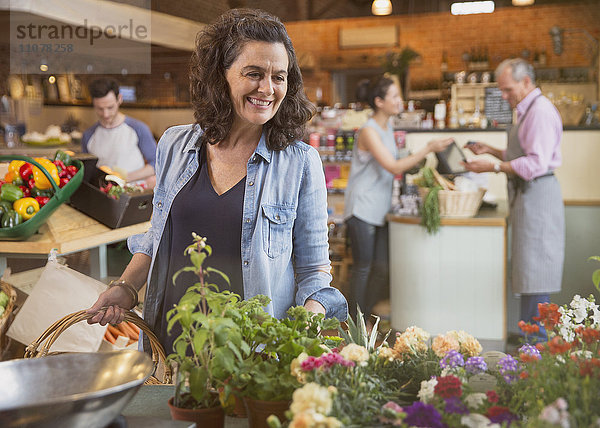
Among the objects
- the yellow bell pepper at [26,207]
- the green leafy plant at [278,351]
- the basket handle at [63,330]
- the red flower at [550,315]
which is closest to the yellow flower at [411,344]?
the green leafy plant at [278,351]

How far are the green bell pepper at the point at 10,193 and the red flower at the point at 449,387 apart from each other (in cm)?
235

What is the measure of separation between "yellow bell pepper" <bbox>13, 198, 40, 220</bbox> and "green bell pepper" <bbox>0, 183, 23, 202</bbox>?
24mm

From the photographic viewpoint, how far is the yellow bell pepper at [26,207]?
289cm

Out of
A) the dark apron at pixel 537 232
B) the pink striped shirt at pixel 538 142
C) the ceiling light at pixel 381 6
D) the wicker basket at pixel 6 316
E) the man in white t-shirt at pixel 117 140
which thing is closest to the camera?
the wicker basket at pixel 6 316

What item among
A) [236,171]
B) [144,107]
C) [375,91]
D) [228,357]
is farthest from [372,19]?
[228,357]

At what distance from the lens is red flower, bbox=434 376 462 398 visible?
1079 millimetres

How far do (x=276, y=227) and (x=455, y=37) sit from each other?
483 inches

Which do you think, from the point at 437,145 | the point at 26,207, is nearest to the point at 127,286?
the point at 26,207

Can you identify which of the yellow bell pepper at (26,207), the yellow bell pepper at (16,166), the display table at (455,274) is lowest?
the display table at (455,274)

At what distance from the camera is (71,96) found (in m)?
11.3

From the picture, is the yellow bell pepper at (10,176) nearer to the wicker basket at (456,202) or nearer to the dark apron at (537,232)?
the wicker basket at (456,202)

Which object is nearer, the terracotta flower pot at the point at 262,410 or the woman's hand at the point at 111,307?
the terracotta flower pot at the point at 262,410

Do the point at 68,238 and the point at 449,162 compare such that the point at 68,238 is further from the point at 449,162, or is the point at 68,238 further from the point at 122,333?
the point at 449,162

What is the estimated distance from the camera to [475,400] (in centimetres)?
109
